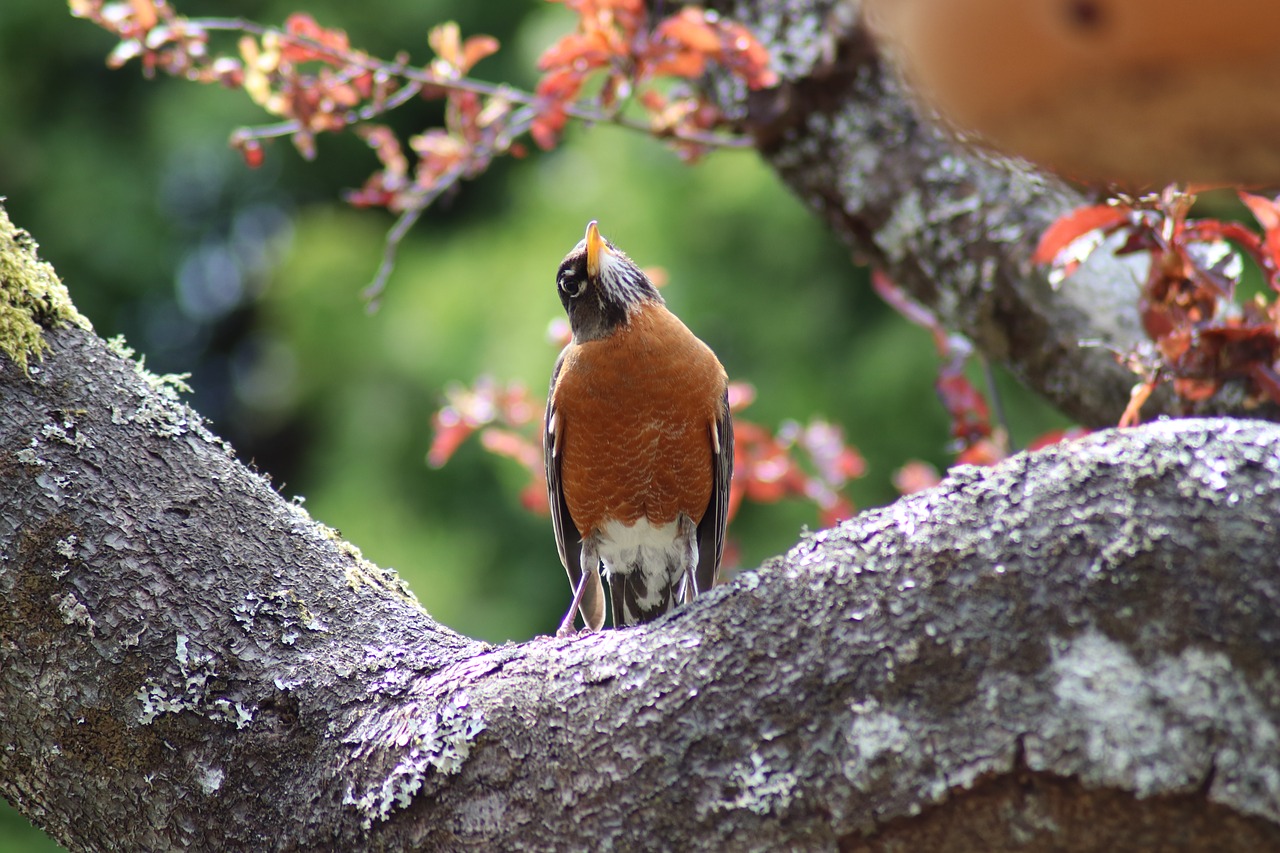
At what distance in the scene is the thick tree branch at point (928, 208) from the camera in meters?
2.62

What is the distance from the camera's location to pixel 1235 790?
119 centimetres

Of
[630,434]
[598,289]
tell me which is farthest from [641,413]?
[598,289]

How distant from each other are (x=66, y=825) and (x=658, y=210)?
183 inches

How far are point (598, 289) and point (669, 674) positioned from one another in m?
2.03

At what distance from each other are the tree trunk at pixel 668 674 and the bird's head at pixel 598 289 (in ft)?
4.84

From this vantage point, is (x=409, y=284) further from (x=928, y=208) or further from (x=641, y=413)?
(x=928, y=208)

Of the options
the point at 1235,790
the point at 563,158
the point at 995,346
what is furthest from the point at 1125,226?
the point at 563,158

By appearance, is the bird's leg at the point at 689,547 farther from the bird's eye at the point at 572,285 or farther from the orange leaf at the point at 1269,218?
the orange leaf at the point at 1269,218

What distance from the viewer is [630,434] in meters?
3.24

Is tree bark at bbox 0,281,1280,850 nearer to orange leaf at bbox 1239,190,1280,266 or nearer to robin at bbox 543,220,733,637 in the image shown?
orange leaf at bbox 1239,190,1280,266

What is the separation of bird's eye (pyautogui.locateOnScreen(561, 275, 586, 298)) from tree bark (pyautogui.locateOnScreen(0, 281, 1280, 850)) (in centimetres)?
159

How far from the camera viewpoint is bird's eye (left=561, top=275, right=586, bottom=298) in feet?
11.3

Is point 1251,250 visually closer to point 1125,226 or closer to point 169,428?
point 1125,226

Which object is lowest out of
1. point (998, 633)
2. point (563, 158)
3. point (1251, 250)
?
point (998, 633)
